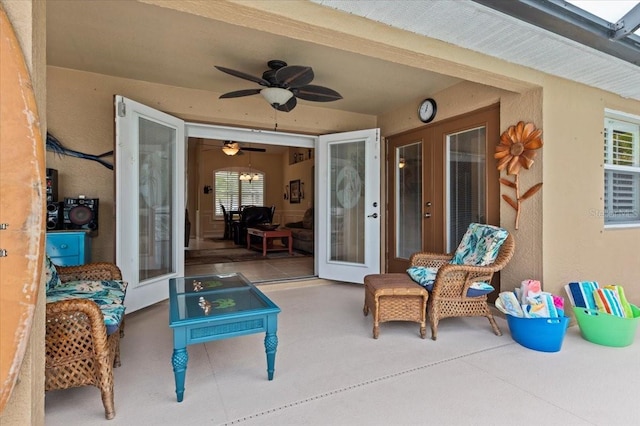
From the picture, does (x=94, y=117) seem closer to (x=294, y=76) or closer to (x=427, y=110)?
(x=294, y=76)

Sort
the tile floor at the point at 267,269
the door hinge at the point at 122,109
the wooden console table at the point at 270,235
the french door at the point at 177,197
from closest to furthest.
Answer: the door hinge at the point at 122,109 < the french door at the point at 177,197 < the tile floor at the point at 267,269 < the wooden console table at the point at 270,235

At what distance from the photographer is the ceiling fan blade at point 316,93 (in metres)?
2.92

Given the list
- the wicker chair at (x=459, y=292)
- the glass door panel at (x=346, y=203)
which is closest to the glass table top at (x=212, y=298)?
the wicker chair at (x=459, y=292)

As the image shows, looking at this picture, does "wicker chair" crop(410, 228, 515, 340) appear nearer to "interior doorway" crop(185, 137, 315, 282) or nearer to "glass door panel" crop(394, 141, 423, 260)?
"glass door panel" crop(394, 141, 423, 260)

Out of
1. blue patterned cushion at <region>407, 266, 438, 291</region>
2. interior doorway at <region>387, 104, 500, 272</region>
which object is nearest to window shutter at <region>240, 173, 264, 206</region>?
interior doorway at <region>387, 104, 500, 272</region>

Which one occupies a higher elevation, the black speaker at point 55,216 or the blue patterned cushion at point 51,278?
the black speaker at point 55,216

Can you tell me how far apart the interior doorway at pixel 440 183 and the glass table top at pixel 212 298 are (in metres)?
2.45

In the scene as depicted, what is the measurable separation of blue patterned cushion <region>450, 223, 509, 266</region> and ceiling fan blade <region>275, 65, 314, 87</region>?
2055 mm

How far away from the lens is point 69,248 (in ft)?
8.95

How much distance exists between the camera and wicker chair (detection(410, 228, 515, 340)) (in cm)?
257

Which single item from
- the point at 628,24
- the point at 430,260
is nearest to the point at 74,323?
the point at 430,260

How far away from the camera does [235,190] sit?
34.7 ft

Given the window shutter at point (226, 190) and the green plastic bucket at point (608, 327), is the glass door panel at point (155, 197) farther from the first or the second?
the window shutter at point (226, 190)

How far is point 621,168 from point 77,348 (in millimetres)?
4960
